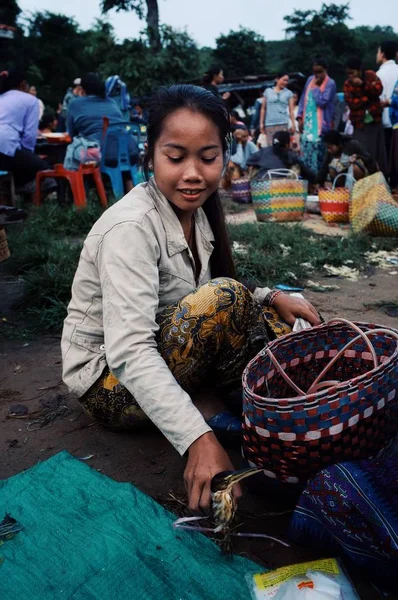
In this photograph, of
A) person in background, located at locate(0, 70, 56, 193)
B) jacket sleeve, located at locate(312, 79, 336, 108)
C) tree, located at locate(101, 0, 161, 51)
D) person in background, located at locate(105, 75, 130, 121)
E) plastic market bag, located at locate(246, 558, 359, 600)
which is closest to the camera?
plastic market bag, located at locate(246, 558, 359, 600)

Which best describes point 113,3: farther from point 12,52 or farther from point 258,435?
point 258,435

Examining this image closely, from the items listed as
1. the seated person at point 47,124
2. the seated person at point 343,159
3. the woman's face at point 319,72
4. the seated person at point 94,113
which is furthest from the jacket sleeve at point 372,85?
the seated person at point 47,124

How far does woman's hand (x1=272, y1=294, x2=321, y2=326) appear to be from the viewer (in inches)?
74.6

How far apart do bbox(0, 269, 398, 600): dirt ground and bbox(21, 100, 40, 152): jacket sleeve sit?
3.70 m

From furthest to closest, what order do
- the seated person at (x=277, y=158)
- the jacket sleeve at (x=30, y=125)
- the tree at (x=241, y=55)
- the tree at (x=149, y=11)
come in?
the tree at (x=241, y=55) < the tree at (x=149, y=11) < the seated person at (x=277, y=158) < the jacket sleeve at (x=30, y=125)

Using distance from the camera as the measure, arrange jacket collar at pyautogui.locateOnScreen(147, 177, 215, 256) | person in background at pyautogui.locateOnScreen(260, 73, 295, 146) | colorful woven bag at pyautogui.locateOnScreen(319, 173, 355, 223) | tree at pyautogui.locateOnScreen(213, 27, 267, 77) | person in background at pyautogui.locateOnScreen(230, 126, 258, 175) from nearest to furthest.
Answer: jacket collar at pyautogui.locateOnScreen(147, 177, 215, 256)
colorful woven bag at pyautogui.locateOnScreen(319, 173, 355, 223)
person in background at pyautogui.locateOnScreen(230, 126, 258, 175)
person in background at pyautogui.locateOnScreen(260, 73, 295, 146)
tree at pyautogui.locateOnScreen(213, 27, 267, 77)

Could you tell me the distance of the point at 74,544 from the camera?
1.31 metres

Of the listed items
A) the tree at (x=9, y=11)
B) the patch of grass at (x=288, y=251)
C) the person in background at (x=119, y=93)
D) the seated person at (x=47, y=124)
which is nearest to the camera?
the patch of grass at (x=288, y=251)

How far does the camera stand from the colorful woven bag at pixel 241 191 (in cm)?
700

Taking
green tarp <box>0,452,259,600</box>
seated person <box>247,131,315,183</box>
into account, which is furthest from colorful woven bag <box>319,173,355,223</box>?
green tarp <box>0,452,259,600</box>

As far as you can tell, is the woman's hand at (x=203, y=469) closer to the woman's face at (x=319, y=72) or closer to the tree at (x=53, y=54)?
the woman's face at (x=319, y=72)

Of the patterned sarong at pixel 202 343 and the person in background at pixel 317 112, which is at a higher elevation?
the person in background at pixel 317 112

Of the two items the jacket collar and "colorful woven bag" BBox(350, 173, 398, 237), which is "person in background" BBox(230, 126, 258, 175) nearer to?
"colorful woven bag" BBox(350, 173, 398, 237)

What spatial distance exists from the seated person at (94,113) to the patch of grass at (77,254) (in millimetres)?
1320
